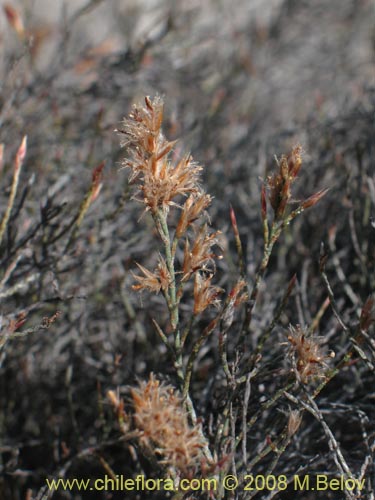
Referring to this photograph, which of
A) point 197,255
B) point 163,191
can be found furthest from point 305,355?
point 163,191

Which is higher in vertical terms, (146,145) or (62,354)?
(146,145)

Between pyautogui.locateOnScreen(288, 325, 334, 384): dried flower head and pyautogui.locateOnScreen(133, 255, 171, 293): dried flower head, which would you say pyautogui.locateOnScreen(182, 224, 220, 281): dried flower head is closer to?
pyautogui.locateOnScreen(133, 255, 171, 293): dried flower head

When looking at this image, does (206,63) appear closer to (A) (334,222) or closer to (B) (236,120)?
(B) (236,120)

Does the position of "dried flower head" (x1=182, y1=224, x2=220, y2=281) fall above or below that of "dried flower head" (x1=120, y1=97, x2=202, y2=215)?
below

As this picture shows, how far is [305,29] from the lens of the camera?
2766mm

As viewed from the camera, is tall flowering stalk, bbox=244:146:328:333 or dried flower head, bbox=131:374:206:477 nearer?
dried flower head, bbox=131:374:206:477

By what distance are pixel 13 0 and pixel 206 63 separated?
3.68 ft

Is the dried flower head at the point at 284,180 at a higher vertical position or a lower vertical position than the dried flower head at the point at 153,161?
lower

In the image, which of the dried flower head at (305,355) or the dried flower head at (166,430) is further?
the dried flower head at (305,355)

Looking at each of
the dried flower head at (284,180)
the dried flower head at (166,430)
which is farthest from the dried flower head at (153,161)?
the dried flower head at (166,430)

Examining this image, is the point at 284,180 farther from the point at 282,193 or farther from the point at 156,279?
the point at 156,279

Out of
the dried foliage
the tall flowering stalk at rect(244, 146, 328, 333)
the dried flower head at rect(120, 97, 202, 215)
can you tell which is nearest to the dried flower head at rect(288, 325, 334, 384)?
the dried foliage

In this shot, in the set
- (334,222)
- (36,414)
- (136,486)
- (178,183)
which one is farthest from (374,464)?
(36,414)

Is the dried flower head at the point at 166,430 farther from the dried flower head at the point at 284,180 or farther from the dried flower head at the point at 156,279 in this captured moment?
the dried flower head at the point at 284,180
